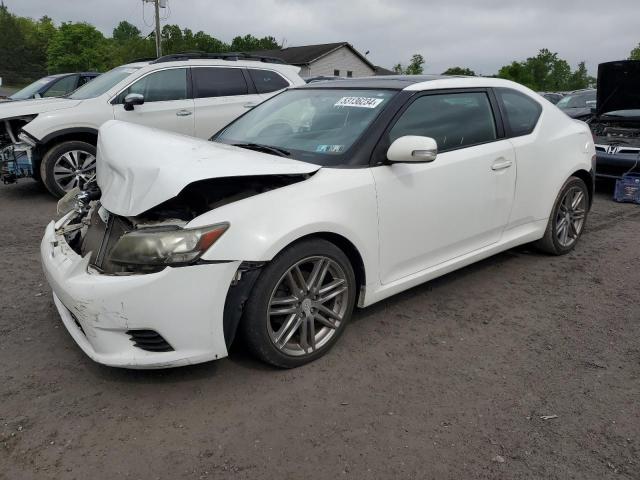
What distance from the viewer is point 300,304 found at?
2.99m

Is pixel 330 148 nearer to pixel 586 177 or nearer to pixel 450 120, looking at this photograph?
pixel 450 120

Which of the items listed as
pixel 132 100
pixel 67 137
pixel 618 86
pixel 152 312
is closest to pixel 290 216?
pixel 152 312

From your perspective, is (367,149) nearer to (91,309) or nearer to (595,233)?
(91,309)

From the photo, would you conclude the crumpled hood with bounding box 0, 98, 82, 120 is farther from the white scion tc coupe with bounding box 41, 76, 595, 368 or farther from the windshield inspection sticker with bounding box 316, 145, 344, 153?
the windshield inspection sticker with bounding box 316, 145, 344, 153

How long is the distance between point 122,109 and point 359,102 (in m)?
4.83

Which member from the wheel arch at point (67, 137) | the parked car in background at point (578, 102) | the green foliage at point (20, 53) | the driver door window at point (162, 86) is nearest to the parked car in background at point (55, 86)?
the driver door window at point (162, 86)

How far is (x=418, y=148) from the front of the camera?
3.14 m

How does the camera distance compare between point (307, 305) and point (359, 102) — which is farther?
point (359, 102)

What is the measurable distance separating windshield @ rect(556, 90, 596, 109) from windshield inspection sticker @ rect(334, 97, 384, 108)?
412 inches

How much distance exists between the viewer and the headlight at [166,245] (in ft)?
8.38

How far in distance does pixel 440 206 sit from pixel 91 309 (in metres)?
2.22

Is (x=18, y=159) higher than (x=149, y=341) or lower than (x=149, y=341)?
higher

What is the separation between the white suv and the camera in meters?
7.00

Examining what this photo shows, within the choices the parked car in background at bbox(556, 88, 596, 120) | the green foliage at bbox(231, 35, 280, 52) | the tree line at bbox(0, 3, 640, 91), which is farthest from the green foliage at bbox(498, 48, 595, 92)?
the parked car in background at bbox(556, 88, 596, 120)
